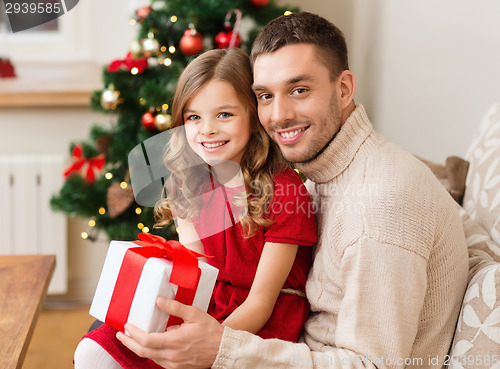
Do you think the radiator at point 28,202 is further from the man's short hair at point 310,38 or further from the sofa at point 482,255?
the sofa at point 482,255

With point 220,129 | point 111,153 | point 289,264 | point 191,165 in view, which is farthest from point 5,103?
point 289,264

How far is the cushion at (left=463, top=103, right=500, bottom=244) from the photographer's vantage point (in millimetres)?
1311

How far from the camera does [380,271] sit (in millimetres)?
1037

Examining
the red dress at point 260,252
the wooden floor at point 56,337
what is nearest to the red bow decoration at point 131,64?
the red dress at point 260,252

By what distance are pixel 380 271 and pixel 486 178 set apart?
497 mm

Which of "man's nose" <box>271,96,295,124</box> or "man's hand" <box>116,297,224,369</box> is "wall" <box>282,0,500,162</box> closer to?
"man's nose" <box>271,96,295,124</box>

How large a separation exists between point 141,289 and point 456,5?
140cm

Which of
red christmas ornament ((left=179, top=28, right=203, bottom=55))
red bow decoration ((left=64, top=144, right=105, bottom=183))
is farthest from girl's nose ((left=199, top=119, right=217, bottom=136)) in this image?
red bow decoration ((left=64, top=144, right=105, bottom=183))

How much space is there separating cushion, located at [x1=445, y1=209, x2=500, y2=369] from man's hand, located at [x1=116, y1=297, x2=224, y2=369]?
46 cm

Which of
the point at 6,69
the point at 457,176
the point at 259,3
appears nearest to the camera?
the point at 457,176

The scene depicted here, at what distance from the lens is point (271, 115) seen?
49.7 inches

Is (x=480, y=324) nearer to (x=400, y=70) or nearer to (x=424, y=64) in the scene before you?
(x=424, y=64)

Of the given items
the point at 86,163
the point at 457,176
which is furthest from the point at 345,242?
the point at 86,163

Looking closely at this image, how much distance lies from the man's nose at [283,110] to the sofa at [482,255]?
0.49 meters
